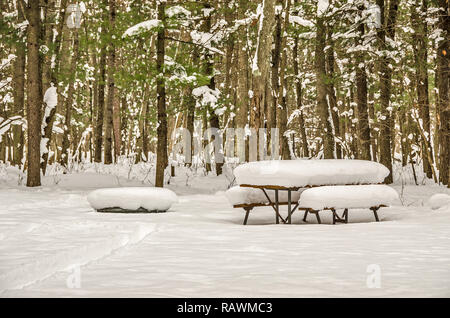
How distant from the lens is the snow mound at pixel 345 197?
8102 mm

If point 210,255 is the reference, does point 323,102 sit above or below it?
above

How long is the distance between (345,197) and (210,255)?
3.67 m

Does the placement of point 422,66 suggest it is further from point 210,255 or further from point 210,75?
point 210,255

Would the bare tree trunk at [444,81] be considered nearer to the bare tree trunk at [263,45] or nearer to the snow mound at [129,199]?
the bare tree trunk at [263,45]

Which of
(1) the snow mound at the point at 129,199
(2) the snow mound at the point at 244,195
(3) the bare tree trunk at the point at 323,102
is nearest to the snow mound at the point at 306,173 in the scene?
(2) the snow mound at the point at 244,195

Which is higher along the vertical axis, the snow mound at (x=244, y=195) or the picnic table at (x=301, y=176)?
the picnic table at (x=301, y=176)

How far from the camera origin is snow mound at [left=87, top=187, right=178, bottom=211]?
383 inches

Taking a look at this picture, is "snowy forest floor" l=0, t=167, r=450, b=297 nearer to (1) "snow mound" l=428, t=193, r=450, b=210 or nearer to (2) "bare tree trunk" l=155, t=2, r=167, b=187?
(1) "snow mound" l=428, t=193, r=450, b=210

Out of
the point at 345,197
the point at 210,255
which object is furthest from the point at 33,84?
the point at 210,255

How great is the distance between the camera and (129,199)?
971 centimetres

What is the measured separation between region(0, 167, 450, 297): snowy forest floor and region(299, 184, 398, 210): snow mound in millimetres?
409

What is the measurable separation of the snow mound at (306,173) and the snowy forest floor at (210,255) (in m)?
0.86

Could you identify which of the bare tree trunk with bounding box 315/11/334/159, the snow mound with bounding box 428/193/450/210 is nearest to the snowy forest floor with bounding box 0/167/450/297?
the snow mound with bounding box 428/193/450/210

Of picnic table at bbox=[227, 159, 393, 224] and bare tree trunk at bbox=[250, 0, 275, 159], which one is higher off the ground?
bare tree trunk at bbox=[250, 0, 275, 159]
